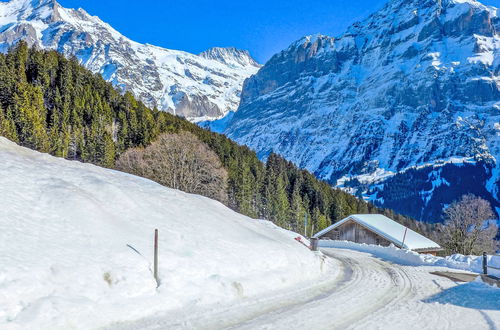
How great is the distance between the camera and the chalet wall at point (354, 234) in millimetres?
55216

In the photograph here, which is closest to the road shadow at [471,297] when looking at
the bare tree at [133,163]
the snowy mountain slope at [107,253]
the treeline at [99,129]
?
the snowy mountain slope at [107,253]

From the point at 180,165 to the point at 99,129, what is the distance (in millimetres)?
26398

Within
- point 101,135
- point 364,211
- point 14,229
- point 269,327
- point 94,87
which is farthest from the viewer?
point 364,211

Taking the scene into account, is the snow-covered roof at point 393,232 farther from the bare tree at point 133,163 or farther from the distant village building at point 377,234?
the bare tree at point 133,163

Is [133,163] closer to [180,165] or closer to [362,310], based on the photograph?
[180,165]

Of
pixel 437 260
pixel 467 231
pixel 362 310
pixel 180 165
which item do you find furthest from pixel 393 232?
pixel 362 310

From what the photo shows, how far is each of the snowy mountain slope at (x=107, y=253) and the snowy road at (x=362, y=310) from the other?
37.1 inches

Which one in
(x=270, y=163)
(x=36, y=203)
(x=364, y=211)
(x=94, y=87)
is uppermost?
(x=94, y=87)

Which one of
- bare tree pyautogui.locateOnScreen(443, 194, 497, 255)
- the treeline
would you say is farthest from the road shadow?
the treeline

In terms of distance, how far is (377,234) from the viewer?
2156 inches

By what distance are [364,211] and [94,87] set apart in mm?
76395

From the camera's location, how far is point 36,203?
12258mm

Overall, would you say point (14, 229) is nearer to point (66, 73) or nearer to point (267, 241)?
point (267, 241)

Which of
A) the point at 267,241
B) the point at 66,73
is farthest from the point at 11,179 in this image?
the point at 66,73
